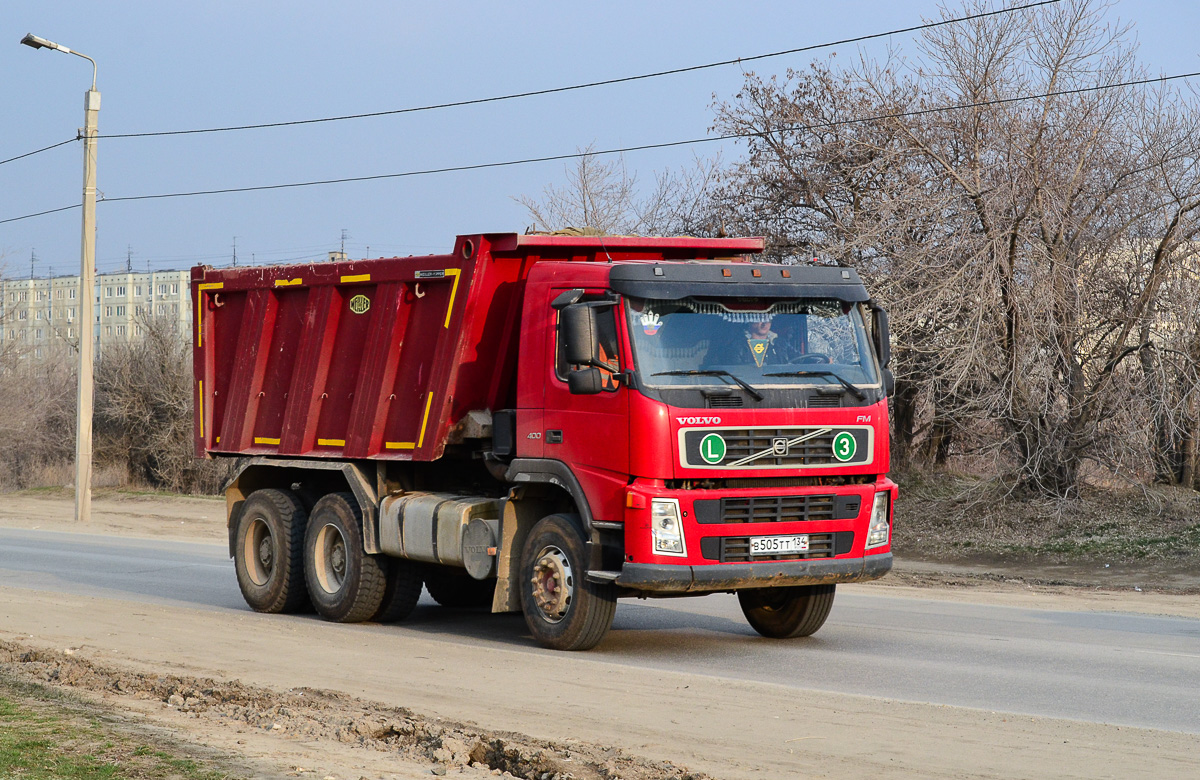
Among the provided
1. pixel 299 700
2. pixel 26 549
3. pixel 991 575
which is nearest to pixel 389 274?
pixel 299 700

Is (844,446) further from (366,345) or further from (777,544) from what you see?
(366,345)

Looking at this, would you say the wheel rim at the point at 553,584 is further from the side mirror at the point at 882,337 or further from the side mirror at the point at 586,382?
the side mirror at the point at 882,337

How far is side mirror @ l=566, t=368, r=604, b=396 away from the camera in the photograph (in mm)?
9211

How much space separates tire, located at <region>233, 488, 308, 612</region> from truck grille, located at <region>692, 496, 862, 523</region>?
4.96 meters

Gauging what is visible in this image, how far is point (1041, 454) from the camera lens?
64.7 ft

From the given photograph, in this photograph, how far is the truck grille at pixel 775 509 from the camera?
29.7ft

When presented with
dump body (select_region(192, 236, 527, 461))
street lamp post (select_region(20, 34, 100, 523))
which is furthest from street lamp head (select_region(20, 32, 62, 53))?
dump body (select_region(192, 236, 527, 461))

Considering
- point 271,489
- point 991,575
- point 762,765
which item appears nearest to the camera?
point 762,765

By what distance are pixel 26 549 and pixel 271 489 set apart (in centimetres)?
836

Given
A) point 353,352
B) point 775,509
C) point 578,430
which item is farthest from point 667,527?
point 353,352

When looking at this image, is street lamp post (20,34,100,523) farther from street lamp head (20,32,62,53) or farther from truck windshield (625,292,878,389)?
truck windshield (625,292,878,389)

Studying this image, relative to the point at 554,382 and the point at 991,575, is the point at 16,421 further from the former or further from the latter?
the point at 554,382

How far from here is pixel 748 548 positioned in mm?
9188

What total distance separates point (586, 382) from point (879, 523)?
248 cm
